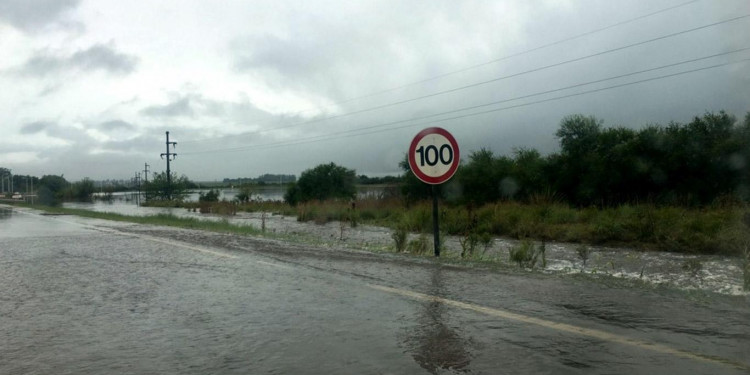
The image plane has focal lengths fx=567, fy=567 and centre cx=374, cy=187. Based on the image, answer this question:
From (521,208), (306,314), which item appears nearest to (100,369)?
(306,314)

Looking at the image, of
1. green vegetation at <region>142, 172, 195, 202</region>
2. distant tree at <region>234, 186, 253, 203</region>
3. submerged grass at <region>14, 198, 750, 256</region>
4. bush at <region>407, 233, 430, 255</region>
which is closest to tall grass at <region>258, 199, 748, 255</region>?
submerged grass at <region>14, 198, 750, 256</region>

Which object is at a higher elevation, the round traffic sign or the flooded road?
the round traffic sign

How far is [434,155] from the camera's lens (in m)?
10.8

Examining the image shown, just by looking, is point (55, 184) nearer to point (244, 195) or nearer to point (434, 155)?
point (244, 195)

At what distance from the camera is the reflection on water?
4379 mm

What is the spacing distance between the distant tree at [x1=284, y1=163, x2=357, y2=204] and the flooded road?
48573 millimetres

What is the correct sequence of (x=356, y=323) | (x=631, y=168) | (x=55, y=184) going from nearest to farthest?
1. (x=356, y=323)
2. (x=631, y=168)
3. (x=55, y=184)

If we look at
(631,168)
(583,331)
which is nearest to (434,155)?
(583,331)

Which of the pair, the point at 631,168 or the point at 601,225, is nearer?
the point at 601,225

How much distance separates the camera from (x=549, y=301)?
6449mm

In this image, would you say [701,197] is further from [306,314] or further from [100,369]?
[100,369]

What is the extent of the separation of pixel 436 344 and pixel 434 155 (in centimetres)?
629

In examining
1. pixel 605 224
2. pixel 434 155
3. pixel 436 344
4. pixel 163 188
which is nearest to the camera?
pixel 436 344

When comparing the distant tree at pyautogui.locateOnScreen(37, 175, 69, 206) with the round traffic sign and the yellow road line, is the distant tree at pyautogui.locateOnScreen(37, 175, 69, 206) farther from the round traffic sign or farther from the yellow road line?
the yellow road line
